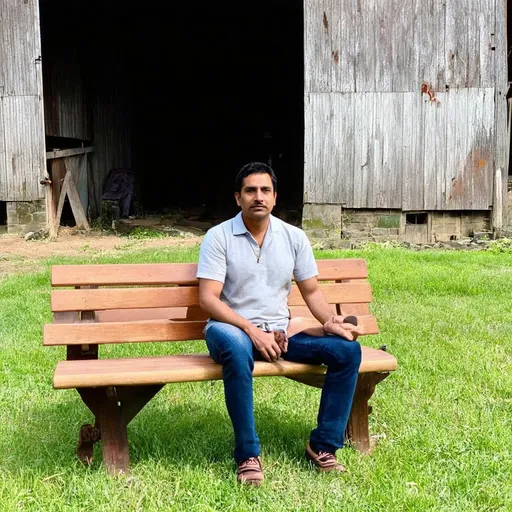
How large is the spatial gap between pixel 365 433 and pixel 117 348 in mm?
2669

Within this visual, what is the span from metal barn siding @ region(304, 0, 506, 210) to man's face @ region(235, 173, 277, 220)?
413 inches

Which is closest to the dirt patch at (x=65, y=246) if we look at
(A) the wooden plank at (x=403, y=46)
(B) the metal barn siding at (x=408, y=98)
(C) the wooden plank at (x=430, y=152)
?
(B) the metal barn siding at (x=408, y=98)

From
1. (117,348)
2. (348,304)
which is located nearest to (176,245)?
(117,348)

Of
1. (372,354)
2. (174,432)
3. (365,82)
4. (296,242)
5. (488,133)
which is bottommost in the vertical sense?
(174,432)

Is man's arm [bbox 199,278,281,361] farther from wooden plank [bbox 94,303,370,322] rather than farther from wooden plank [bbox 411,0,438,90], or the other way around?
wooden plank [bbox 411,0,438,90]

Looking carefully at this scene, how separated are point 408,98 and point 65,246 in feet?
24.5

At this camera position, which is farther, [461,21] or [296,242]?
[461,21]

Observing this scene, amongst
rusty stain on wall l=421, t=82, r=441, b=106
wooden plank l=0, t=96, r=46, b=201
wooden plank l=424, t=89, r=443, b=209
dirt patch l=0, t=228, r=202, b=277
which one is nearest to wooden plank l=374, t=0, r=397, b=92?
rusty stain on wall l=421, t=82, r=441, b=106

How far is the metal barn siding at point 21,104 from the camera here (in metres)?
14.1

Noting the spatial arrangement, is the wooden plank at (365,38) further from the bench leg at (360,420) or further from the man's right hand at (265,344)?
the man's right hand at (265,344)

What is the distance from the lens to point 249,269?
3562mm

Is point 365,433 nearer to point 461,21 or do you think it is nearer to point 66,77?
point 461,21

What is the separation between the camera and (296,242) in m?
3.70

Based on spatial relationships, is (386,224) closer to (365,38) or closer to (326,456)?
(365,38)
